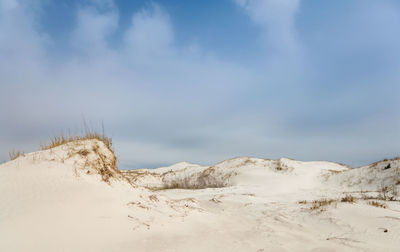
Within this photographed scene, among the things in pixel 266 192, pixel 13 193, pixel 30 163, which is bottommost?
pixel 266 192

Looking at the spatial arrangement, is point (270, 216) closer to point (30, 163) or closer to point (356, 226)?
point (356, 226)

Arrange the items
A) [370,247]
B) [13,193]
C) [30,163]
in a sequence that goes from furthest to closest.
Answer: [30,163], [13,193], [370,247]

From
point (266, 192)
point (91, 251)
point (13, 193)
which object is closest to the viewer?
point (91, 251)

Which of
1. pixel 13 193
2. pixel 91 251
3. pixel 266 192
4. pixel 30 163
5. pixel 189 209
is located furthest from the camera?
pixel 266 192

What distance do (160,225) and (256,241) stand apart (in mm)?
1532

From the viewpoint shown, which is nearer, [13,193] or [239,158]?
[13,193]

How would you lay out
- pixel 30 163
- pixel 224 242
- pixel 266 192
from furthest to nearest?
pixel 266 192 < pixel 30 163 < pixel 224 242

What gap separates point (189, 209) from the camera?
558 cm

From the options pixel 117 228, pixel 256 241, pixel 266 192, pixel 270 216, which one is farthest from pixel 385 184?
pixel 117 228

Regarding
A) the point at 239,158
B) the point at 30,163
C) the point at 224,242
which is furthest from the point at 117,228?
the point at 239,158

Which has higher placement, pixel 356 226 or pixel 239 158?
pixel 239 158

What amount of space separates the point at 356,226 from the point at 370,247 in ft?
3.85

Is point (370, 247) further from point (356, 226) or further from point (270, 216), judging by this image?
point (270, 216)

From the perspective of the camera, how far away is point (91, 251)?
2.89 metres
